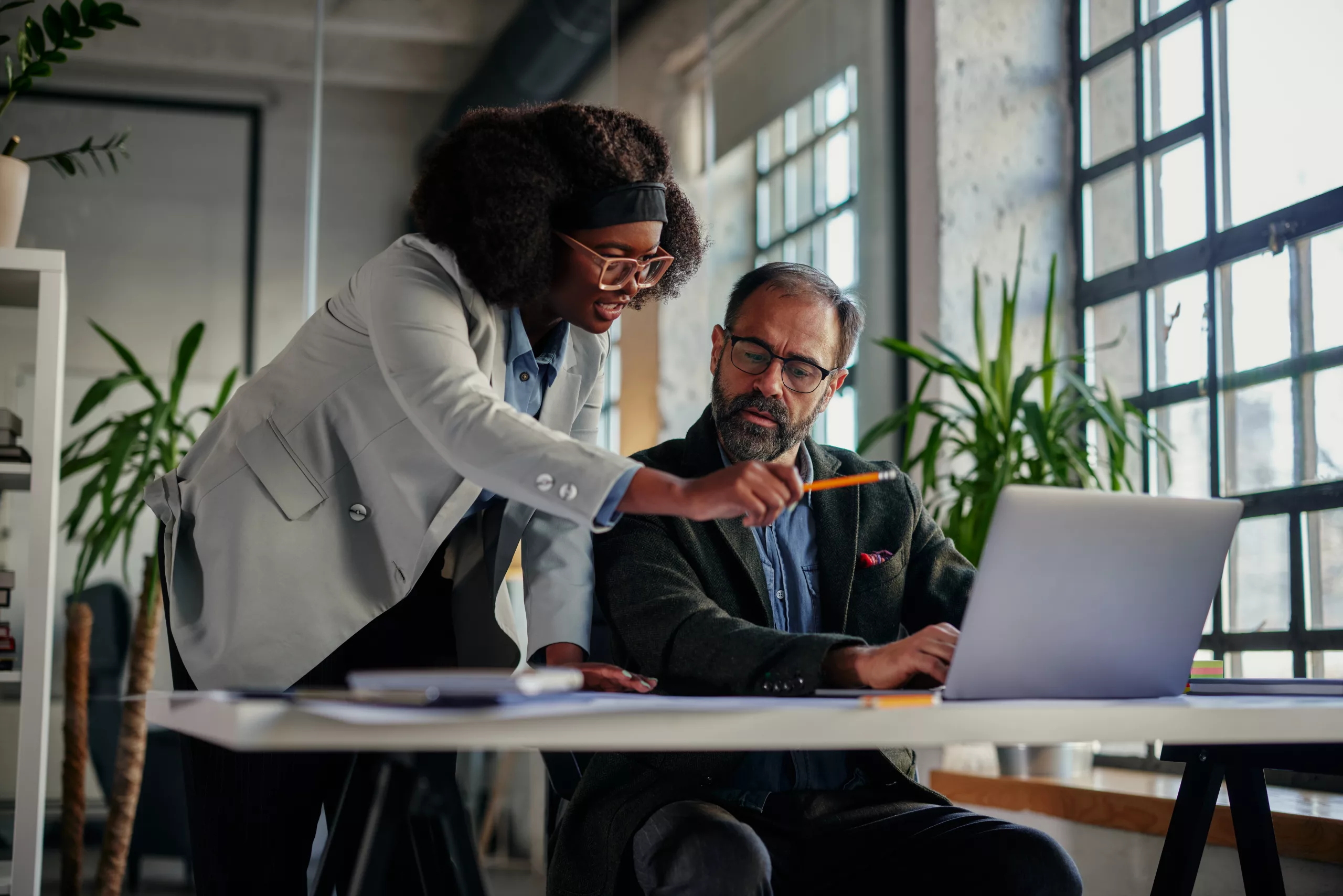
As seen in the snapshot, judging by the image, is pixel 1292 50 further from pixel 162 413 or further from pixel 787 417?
pixel 162 413

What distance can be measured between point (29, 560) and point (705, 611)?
55.0 inches

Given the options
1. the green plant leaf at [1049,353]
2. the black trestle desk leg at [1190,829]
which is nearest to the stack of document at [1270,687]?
the black trestle desk leg at [1190,829]

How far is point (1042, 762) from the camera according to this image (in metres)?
2.86

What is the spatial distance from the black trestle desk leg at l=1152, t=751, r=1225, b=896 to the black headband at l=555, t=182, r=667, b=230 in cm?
93

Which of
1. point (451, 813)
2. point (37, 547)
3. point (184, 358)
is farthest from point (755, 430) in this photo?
point (184, 358)

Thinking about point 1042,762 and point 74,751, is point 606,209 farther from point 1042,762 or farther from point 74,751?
point 74,751

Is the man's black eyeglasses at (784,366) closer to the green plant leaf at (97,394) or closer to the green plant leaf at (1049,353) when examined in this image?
the green plant leaf at (1049,353)

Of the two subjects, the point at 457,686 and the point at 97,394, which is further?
the point at 97,394

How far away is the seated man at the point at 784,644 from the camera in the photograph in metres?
1.38

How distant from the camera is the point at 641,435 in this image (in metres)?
4.65

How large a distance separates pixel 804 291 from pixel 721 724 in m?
1.07

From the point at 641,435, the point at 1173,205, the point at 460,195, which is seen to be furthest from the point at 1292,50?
the point at 641,435

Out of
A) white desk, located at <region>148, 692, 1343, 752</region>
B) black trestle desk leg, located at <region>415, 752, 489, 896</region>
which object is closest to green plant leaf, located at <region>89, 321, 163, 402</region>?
white desk, located at <region>148, 692, 1343, 752</region>

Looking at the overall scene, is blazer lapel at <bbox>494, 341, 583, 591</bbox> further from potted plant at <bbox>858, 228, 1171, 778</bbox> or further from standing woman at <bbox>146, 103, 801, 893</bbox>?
potted plant at <bbox>858, 228, 1171, 778</bbox>
